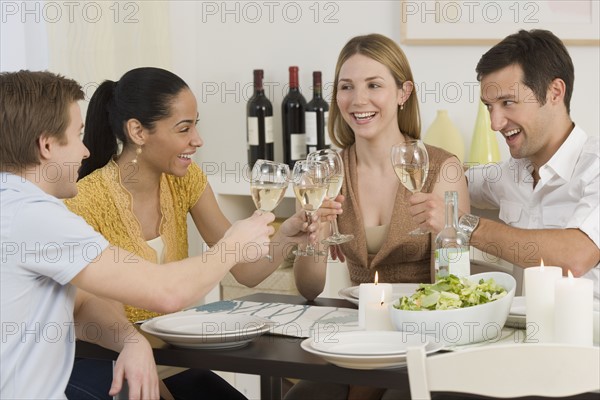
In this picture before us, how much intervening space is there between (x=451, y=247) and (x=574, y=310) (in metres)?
0.31

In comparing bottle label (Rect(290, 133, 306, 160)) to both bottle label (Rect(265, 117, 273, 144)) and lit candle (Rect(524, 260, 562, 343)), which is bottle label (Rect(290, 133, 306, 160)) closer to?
bottle label (Rect(265, 117, 273, 144))

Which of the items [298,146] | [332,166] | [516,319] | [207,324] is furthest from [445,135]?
[207,324]

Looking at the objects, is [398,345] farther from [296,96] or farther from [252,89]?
[252,89]

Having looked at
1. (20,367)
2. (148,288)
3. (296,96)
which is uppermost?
(296,96)

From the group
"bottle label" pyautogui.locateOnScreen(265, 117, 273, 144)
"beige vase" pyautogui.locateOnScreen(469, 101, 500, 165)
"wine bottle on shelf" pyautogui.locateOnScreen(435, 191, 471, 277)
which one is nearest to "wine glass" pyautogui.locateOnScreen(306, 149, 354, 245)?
"wine bottle on shelf" pyautogui.locateOnScreen(435, 191, 471, 277)

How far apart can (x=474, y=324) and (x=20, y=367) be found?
0.74 metres

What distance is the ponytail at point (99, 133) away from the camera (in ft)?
7.12

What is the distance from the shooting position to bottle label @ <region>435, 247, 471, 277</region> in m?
1.64

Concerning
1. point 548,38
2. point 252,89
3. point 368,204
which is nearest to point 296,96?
point 252,89

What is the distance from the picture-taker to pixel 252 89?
344cm

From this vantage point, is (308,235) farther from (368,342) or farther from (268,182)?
(368,342)

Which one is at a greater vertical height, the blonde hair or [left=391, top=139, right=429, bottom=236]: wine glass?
the blonde hair

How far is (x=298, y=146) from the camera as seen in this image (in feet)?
10.3

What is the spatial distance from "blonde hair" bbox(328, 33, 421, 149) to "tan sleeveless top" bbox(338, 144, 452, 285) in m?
0.16
